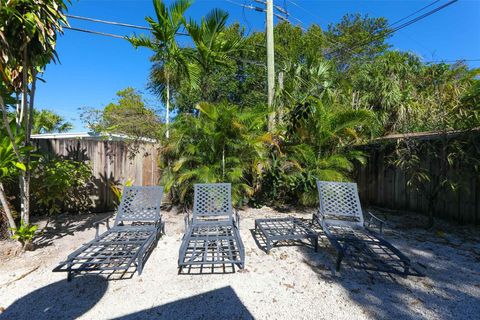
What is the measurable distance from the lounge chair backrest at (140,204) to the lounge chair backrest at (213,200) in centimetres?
69

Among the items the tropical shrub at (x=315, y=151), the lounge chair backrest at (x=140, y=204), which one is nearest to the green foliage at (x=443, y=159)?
the tropical shrub at (x=315, y=151)

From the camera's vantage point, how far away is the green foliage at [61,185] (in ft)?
14.8

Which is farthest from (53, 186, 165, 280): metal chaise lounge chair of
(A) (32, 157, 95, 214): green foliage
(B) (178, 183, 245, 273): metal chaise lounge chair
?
(A) (32, 157, 95, 214): green foliage

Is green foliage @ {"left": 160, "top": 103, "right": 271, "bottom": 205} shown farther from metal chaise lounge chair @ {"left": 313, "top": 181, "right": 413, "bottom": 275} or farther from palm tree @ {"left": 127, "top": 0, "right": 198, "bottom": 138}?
metal chaise lounge chair @ {"left": 313, "top": 181, "right": 413, "bottom": 275}

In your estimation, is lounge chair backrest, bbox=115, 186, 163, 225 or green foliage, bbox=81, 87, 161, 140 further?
green foliage, bbox=81, 87, 161, 140

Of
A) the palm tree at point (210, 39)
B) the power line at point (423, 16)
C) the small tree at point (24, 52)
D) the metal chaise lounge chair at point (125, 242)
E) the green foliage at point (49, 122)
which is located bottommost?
the metal chaise lounge chair at point (125, 242)

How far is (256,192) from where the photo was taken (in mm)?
6746

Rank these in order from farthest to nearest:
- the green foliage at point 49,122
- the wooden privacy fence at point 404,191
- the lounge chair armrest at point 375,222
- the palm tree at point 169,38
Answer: the green foliage at point 49,122, the palm tree at point 169,38, the wooden privacy fence at point 404,191, the lounge chair armrest at point 375,222

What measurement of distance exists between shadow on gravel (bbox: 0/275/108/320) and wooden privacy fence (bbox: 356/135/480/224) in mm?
6027

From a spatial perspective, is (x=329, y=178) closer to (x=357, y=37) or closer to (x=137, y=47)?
(x=137, y=47)

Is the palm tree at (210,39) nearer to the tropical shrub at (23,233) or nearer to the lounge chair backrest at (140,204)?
the lounge chair backrest at (140,204)

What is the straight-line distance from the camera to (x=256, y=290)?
2748 mm

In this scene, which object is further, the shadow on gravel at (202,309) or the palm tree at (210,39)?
the palm tree at (210,39)

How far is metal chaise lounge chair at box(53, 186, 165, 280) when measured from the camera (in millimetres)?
2955
